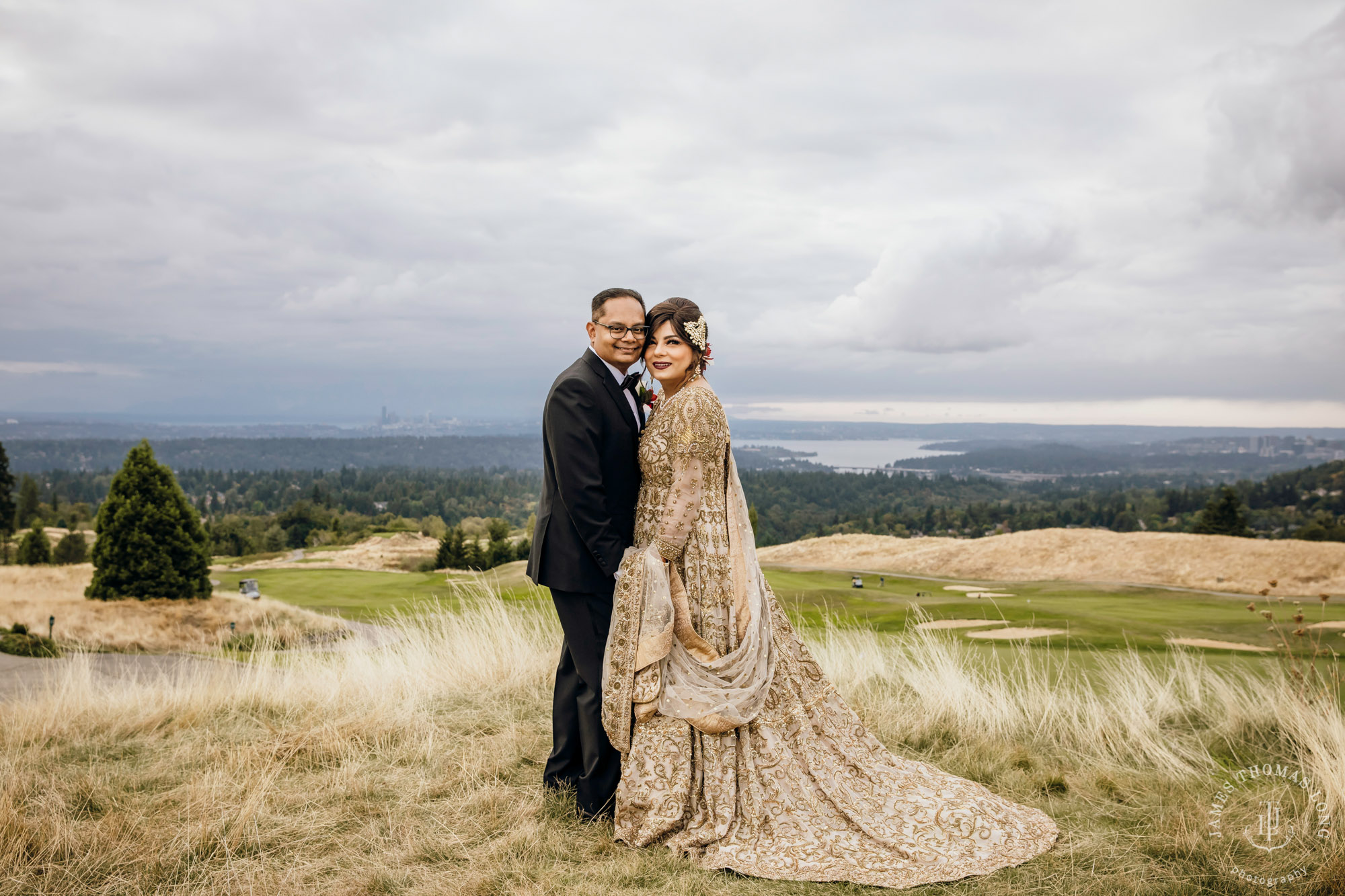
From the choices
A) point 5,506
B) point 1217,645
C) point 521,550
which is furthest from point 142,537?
point 5,506

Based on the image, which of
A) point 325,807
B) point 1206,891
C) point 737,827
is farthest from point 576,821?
point 1206,891

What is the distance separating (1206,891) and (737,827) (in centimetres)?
205

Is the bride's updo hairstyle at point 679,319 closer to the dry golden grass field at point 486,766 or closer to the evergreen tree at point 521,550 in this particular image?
the dry golden grass field at point 486,766

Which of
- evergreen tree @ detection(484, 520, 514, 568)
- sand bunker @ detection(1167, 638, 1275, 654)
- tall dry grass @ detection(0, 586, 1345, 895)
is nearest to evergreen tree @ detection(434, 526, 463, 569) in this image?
evergreen tree @ detection(484, 520, 514, 568)

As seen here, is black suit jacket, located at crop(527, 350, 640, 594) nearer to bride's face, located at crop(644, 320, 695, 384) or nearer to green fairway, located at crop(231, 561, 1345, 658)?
bride's face, located at crop(644, 320, 695, 384)

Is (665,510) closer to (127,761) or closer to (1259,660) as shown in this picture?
(127,761)

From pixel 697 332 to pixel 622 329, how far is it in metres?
0.37

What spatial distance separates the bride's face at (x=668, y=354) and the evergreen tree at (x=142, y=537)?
1574cm

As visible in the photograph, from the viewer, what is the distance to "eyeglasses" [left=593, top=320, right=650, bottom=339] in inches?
140

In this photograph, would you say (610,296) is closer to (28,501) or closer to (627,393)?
(627,393)

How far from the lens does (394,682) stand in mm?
6438

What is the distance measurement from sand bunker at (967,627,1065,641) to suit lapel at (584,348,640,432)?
739cm

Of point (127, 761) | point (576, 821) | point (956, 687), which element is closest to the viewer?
point (576, 821)

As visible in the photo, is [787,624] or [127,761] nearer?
[787,624]
